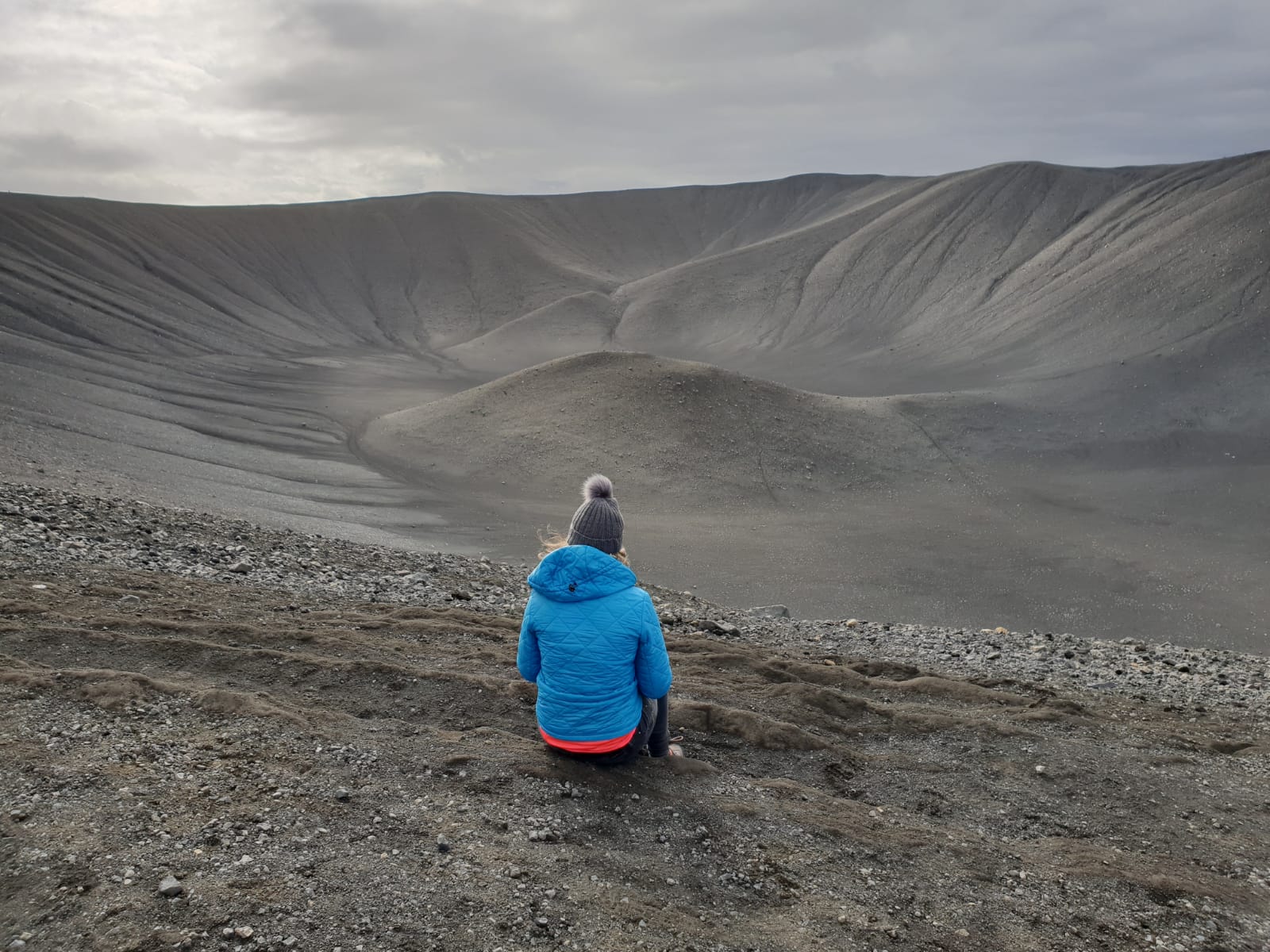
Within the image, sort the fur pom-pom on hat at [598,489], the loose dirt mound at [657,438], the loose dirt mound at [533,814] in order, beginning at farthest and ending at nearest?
1. the loose dirt mound at [657,438]
2. the fur pom-pom on hat at [598,489]
3. the loose dirt mound at [533,814]

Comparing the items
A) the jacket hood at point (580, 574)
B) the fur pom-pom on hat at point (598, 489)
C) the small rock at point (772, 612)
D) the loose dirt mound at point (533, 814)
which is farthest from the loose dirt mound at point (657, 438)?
the jacket hood at point (580, 574)

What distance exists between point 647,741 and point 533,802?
0.83 meters

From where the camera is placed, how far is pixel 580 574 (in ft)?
14.3

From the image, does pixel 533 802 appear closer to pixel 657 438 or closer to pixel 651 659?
pixel 651 659

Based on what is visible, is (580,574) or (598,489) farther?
(598,489)

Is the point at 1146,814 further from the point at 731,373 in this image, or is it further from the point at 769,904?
the point at 731,373

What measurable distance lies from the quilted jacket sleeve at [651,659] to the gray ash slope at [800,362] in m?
11.1

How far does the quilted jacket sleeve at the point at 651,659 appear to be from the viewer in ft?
14.5

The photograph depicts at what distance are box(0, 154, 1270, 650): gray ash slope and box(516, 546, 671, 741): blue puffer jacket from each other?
11.1 metres

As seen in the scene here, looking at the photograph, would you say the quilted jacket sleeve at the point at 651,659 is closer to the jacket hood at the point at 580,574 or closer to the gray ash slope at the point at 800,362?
the jacket hood at the point at 580,574

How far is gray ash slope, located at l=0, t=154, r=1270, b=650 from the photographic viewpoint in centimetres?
1811

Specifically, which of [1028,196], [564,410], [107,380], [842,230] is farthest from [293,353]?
[1028,196]

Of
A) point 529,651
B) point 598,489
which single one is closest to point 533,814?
point 529,651

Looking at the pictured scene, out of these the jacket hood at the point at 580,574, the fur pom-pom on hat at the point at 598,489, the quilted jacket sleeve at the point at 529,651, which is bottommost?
the quilted jacket sleeve at the point at 529,651
